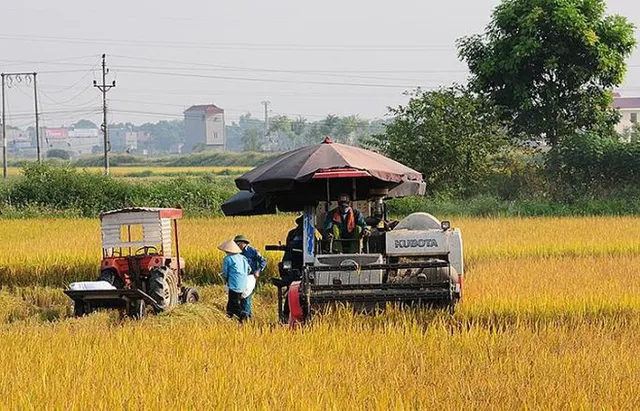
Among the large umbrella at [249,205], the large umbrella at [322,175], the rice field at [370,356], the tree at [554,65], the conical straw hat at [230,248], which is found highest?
the tree at [554,65]

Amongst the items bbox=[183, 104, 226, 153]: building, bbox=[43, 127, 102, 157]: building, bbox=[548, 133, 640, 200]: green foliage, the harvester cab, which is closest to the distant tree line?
bbox=[548, 133, 640, 200]: green foliage

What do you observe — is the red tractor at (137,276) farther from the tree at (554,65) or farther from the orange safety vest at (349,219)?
the tree at (554,65)

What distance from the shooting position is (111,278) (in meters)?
14.7

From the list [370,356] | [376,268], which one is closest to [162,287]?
[376,268]

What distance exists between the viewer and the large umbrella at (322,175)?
12.6 metres

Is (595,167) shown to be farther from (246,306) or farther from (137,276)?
(246,306)

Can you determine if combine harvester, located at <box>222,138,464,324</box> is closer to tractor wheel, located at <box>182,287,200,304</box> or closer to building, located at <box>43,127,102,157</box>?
tractor wheel, located at <box>182,287,200,304</box>

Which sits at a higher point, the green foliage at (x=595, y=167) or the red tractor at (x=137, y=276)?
the green foliage at (x=595, y=167)

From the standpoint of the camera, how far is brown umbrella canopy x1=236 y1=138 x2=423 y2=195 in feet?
41.7

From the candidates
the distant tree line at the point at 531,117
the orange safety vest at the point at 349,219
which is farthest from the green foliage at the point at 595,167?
the orange safety vest at the point at 349,219

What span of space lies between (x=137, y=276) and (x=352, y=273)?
3881 mm

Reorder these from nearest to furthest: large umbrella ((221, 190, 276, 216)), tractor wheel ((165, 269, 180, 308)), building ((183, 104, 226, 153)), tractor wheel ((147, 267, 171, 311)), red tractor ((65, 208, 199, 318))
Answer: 1. red tractor ((65, 208, 199, 318))
2. tractor wheel ((147, 267, 171, 311))
3. large umbrella ((221, 190, 276, 216))
4. tractor wheel ((165, 269, 180, 308))
5. building ((183, 104, 226, 153))

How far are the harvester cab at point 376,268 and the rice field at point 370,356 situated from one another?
1.55ft

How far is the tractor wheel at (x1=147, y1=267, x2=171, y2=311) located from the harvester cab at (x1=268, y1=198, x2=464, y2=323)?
1695 mm
